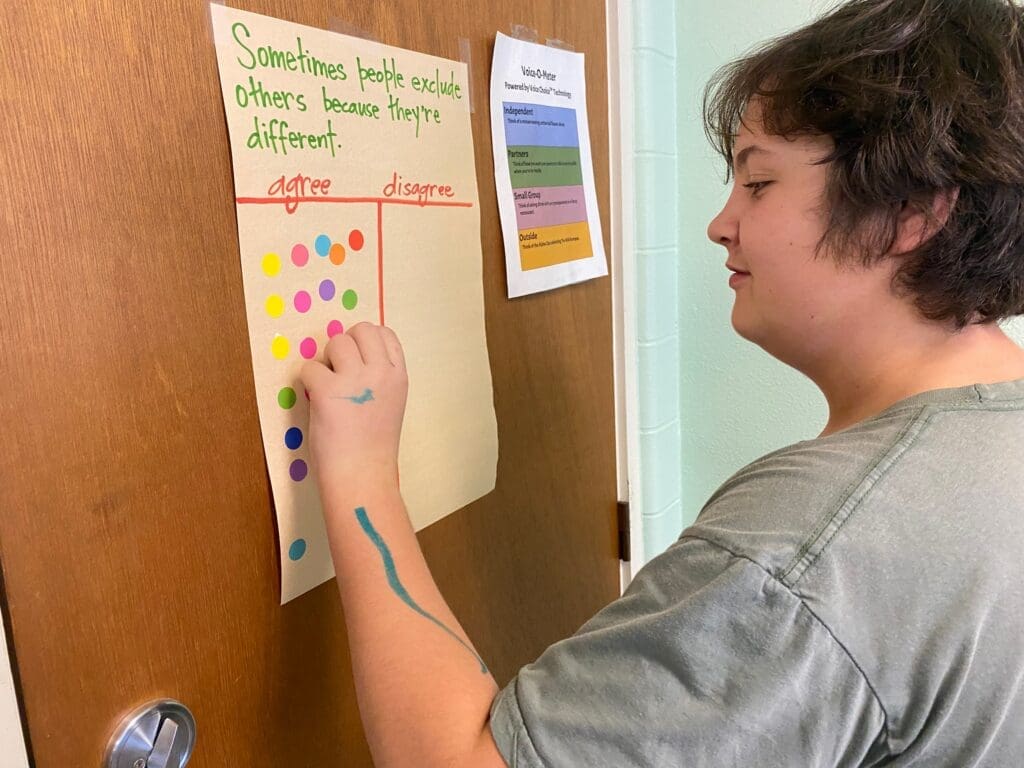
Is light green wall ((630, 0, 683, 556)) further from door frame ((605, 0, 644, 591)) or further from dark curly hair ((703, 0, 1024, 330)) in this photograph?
dark curly hair ((703, 0, 1024, 330))

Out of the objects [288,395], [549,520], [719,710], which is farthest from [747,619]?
[549,520]

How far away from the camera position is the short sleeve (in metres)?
0.47

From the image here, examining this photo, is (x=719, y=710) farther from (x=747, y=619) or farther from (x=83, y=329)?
(x=83, y=329)

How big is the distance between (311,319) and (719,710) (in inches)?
16.3

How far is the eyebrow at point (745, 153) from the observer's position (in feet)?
2.25

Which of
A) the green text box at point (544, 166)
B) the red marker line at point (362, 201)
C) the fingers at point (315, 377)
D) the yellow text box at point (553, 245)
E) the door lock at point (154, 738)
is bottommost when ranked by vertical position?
the door lock at point (154, 738)

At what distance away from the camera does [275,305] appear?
62 centimetres

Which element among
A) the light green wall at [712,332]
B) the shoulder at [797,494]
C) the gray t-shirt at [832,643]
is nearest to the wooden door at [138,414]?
the gray t-shirt at [832,643]

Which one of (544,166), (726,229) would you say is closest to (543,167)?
(544,166)

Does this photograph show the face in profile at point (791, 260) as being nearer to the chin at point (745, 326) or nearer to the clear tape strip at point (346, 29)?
the chin at point (745, 326)

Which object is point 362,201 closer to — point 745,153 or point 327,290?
point 327,290

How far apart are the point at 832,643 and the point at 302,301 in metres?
0.45

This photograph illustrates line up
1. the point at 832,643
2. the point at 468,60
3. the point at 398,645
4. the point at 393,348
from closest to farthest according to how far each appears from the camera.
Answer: the point at 832,643 < the point at 398,645 < the point at 393,348 < the point at 468,60

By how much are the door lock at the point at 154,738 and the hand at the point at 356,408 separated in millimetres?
197
